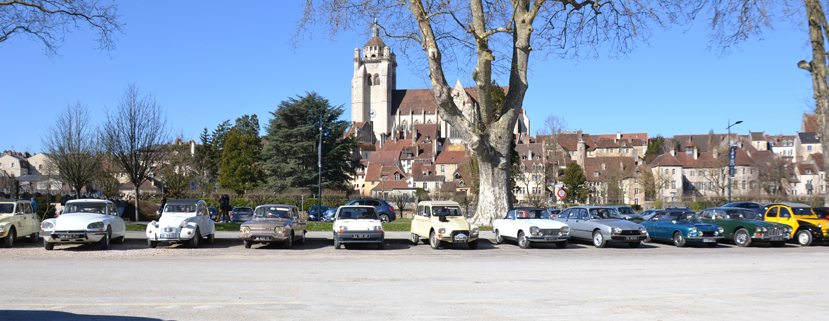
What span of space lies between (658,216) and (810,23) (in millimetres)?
10924

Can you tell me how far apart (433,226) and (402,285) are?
26.5 ft

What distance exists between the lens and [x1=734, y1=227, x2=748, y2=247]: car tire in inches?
846

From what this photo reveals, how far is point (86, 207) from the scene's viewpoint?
18.9m

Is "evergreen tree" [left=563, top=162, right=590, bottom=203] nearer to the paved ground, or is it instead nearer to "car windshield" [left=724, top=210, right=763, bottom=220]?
"car windshield" [left=724, top=210, right=763, bottom=220]

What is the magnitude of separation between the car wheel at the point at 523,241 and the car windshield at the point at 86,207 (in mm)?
13462

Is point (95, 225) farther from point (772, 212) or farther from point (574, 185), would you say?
point (574, 185)

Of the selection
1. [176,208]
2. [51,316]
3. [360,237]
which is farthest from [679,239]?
[51,316]

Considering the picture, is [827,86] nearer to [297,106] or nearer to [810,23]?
[810,23]

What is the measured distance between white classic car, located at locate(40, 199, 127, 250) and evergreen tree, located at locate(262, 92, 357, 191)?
117 ft

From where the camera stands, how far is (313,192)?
5562cm

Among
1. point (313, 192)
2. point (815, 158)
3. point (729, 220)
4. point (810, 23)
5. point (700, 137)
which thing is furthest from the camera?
point (700, 137)

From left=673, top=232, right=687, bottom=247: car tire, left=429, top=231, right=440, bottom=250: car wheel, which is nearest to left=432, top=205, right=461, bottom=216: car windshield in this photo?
left=429, top=231, right=440, bottom=250: car wheel

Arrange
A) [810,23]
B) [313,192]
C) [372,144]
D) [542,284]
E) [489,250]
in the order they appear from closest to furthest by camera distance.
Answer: [542,284], [489,250], [810,23], [313,192], [372,144]

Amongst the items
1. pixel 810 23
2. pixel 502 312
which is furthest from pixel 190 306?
pixel 810 23
